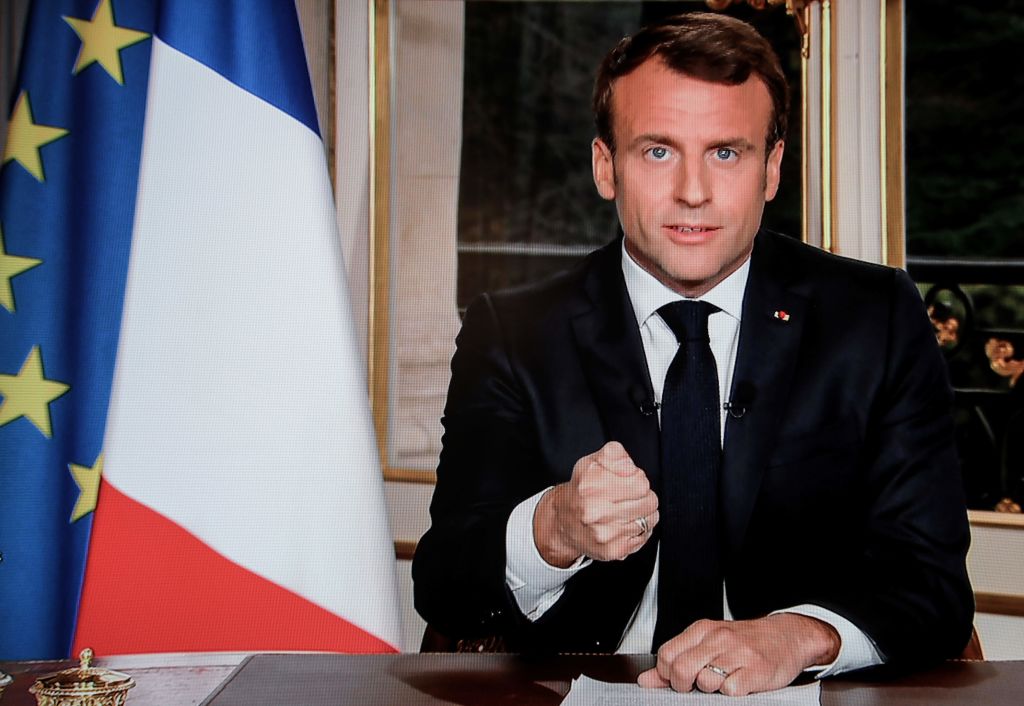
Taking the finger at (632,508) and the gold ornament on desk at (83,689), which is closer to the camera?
the gold ornament on desk at (83,689)

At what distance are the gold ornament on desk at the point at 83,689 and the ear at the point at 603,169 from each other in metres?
1.38

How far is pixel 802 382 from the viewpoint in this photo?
2.10 m

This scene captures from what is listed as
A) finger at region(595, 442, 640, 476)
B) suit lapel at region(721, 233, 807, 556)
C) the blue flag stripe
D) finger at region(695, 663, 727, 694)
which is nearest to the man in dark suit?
suit lapel at region(721, 233, 807, 556)

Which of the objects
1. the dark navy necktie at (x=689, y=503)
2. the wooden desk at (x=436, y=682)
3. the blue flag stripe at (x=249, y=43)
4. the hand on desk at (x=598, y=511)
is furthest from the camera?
the blue flag stripe at (x=249, y=43)

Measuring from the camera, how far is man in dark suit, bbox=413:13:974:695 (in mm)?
2039

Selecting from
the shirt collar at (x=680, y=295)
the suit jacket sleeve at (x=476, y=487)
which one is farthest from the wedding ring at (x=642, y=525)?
the shirt collar at (x=680, y=295)

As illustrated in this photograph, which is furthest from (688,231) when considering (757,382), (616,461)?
(616,461)

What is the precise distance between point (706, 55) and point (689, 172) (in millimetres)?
253

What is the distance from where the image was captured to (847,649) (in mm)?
1738

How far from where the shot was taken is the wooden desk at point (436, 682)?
57.6 inches

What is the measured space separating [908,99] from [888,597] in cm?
108

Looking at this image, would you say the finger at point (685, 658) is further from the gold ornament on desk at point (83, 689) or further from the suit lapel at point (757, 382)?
the gold ornament on desk at point (83, 689)

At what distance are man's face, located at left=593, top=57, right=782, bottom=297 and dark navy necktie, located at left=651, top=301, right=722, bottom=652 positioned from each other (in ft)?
0.76

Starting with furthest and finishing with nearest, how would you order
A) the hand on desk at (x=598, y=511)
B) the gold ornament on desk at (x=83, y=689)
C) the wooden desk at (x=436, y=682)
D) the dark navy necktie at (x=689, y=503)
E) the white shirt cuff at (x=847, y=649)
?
the dark navy necktie at (x=689, y=503) < the hand on desk at (x=598, y=511) < the white shirt cuff at (x=847, y=649) < the wooden desk at (x=436, y=682) < the gold ornament on desk at (x=83, y=689)
